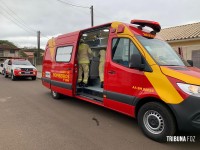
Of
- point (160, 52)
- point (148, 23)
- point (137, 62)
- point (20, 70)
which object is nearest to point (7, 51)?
point (20, 70)

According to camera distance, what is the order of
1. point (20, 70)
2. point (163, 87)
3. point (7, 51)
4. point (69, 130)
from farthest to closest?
point (7, 51) < point (20, 70) < point (69, 130) < point (163, 87)

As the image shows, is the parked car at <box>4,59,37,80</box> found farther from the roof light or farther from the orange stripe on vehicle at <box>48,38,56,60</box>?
the roof light

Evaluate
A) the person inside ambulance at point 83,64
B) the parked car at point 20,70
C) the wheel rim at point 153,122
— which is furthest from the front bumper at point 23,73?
the wheel rim at point 153,122

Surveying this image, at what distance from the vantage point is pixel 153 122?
4113 millimetres

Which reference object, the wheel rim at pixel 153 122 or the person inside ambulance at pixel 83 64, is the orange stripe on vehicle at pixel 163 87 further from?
the person inside ambulance at pixel 83 64

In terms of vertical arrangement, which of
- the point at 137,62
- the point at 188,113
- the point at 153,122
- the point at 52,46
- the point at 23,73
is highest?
the point at 52,46

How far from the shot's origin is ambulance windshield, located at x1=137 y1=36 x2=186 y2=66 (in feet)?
14.1

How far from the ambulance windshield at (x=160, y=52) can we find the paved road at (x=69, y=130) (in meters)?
1.67

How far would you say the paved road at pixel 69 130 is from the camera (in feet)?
12.5

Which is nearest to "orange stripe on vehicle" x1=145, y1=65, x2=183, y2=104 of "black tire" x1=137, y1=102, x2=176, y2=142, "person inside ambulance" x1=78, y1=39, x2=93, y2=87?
"black tire" x1=137, y1=102, x2=176, y2=142

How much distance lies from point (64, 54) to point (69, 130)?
3.46 metres

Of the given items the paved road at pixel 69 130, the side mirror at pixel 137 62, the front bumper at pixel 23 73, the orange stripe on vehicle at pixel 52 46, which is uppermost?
the orange stripe on vehicle at pixel 52 46

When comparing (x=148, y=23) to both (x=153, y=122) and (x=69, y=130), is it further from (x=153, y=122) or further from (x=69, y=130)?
(x=69, y=130)
